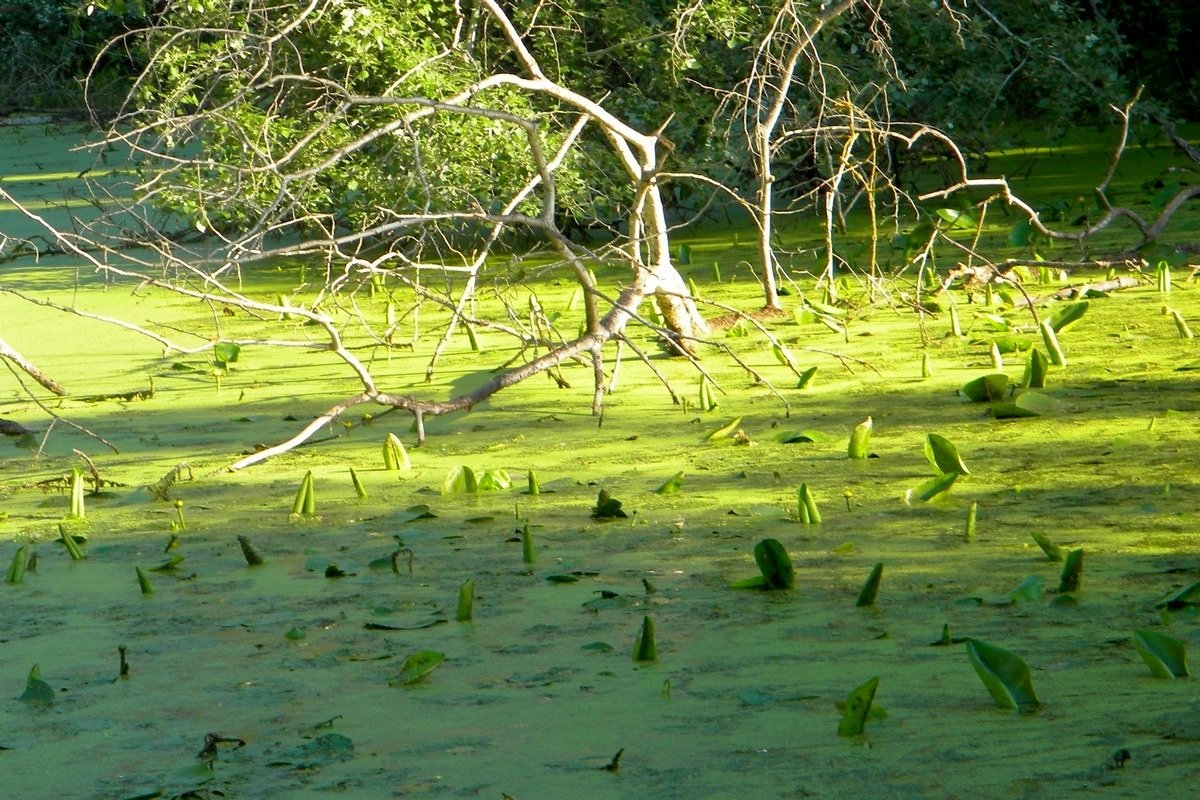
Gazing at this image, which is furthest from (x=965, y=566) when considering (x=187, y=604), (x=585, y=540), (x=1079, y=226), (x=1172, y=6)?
(x=1172, y=6)

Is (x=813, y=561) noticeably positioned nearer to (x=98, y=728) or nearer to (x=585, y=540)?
(x=585, y=540)

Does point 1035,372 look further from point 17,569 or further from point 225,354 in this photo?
point 225,354

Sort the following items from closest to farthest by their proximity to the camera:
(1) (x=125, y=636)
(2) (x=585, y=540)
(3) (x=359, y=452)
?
(1) (x=125, y=636) → (2) (x=585, y=540) → (3) (x=359, y=452)

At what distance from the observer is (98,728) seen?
2383 millimetres

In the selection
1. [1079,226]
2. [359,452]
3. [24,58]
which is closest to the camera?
[359,452]

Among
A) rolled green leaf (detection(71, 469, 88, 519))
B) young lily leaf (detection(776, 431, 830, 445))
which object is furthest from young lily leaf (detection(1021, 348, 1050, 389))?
rolled green leaf (detection(71, 469, 88, 519))

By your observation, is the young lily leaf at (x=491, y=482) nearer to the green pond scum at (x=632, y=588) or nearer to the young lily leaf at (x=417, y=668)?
the green pond scum at (x=632, y=588)

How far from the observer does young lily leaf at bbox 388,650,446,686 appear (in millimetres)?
2479

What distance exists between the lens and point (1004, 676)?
2.21 meters

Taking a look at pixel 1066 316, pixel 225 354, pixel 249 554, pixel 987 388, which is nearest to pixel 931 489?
pixel 987 388

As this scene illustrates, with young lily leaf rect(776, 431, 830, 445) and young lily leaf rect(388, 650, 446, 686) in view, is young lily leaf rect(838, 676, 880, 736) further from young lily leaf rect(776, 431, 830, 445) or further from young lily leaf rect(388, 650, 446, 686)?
young lily leaf rect(776, 431, 830, 445)

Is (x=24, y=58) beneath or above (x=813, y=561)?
above

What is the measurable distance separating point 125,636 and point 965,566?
1.52m

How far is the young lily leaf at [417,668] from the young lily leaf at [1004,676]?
0.83 m
